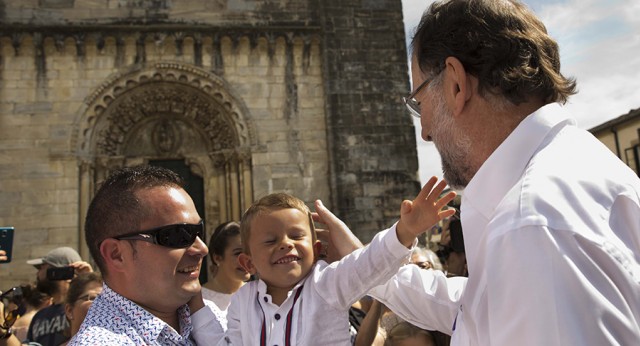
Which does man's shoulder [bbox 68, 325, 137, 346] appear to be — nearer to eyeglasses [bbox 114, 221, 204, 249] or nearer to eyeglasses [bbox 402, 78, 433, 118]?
eyeglasses [bbox 114, 221, 204, 249]

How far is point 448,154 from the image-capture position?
60.5 inches

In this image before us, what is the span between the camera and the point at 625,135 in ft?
69.2

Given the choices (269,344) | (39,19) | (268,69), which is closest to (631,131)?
(268,69)

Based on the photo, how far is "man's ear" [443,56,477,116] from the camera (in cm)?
141

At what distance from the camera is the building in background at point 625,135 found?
20219 mm

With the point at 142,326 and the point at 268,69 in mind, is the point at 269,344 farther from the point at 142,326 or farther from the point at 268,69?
the point at 268,69

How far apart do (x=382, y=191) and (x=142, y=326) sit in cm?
944

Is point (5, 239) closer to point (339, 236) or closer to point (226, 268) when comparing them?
point (226, 268)

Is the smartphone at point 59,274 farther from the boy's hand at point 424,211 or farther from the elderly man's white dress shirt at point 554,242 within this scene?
the elderly man's white dress shirt at point 554,242

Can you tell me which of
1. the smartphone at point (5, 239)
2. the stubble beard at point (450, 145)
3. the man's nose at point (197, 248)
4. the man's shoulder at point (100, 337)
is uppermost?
the stubble beard at point (450, 145)

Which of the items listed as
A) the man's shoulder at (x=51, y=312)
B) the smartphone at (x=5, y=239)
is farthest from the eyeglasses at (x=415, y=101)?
the smartphone at (x=5, y=239)

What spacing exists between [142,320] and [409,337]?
72.2 inches

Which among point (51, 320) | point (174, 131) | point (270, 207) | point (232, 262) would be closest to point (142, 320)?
point (270, 207)

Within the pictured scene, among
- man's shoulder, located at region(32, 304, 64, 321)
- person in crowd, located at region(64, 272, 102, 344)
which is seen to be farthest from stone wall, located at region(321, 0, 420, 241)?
person in crowd, located at region(64, 272, 102, 344)
